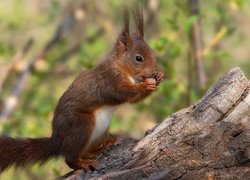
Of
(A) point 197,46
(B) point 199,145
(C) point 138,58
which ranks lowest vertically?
(B) point 199,145

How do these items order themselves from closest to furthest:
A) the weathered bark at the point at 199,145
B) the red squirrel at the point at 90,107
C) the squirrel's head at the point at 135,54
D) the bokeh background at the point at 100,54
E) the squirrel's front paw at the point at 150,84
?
the weathered bark at the point at 199,145
the red squirrel at the point at 90,107
the squirrel's front paw at the point at 150,84
the squirrel's head at the point at 135,54
the bokeh background at the point at 100,54

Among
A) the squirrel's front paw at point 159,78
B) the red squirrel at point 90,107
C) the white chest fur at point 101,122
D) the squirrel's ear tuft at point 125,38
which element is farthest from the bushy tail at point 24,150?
the squirrel's ear tuft at point 125,38

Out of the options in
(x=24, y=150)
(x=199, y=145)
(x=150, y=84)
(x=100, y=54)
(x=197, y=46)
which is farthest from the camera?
(x=100, y=54)

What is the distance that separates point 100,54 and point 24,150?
3.29m

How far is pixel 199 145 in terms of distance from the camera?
8.87ft

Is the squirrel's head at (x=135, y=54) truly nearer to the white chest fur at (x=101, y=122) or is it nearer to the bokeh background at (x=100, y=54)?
the white chest fur at (x=101, y=122)

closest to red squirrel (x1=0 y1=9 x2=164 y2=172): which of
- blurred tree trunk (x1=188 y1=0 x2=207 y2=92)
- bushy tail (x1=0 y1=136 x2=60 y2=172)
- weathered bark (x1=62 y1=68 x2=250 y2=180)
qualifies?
bushy tail (x1=0 y1=136 x2=60 y2=172)

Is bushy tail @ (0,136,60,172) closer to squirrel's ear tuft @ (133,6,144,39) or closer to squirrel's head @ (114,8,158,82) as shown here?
squirrel's head @ (114,8,158,82)

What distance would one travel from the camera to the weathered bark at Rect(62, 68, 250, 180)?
104 inches

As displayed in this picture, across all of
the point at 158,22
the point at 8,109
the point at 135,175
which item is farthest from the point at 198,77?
the point at 135,175

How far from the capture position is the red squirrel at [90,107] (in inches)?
124

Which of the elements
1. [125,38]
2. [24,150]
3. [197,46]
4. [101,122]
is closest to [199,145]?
[101,122]

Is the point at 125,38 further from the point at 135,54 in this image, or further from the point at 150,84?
the point at 150,84

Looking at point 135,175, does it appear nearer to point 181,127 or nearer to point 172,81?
point 181,127
